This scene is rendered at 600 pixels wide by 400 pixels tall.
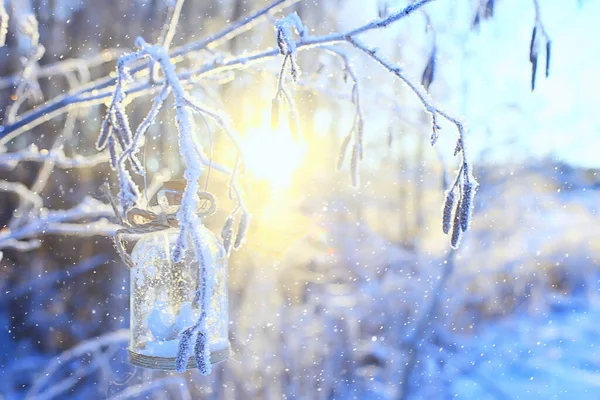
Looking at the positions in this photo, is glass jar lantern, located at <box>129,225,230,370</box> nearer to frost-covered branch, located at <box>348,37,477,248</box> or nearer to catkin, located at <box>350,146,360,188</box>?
catkin, located at <box>350,146,360,188</box>

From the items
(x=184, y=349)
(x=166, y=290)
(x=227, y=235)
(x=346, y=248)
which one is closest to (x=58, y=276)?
(x=346, y=248)

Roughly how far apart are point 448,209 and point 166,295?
0.43 meters

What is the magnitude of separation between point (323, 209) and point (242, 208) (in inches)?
130

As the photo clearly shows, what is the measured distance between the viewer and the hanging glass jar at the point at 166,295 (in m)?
0.74

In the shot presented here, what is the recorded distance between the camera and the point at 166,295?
759mm

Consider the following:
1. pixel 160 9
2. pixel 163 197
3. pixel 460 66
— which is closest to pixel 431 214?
pixel 460 66

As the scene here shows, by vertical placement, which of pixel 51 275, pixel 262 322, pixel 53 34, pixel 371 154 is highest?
pixel 53 34

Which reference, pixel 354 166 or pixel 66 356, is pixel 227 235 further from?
pixel 66 356

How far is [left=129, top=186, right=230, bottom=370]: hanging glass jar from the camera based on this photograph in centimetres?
74

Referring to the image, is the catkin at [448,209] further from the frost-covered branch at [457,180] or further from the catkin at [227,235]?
the catkin at [227,235]

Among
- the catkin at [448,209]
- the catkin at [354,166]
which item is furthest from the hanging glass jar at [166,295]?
the catkin at [448,209]

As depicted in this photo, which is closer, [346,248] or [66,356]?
[66,356]

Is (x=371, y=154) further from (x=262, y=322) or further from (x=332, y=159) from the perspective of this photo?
(x=262, y=322)

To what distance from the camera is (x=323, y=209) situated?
12.7ft
